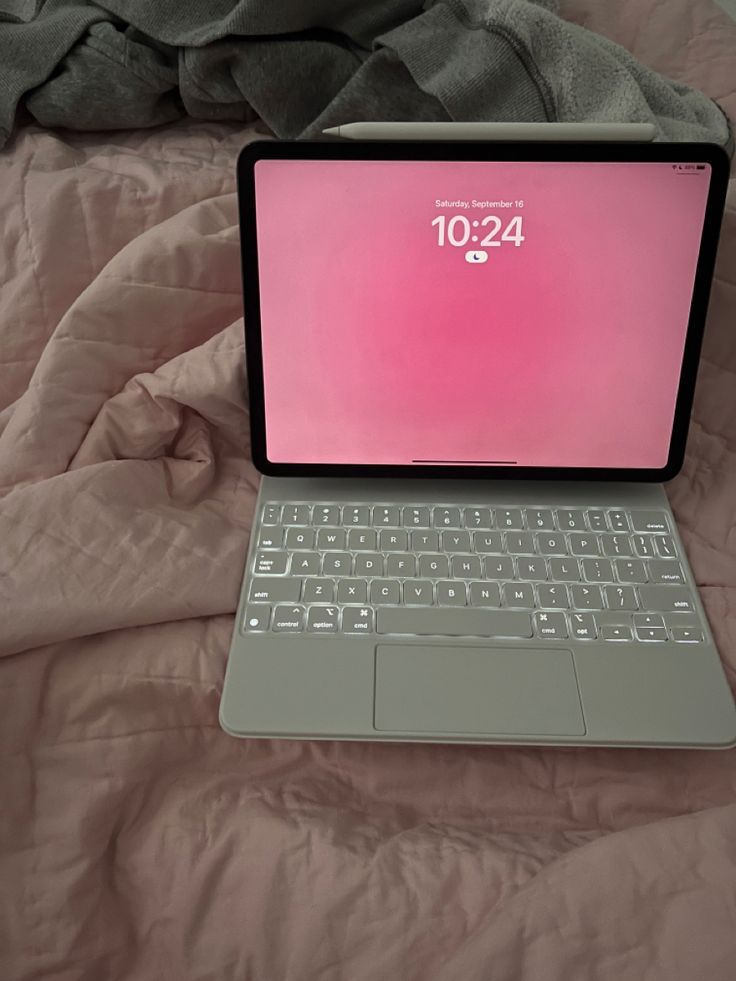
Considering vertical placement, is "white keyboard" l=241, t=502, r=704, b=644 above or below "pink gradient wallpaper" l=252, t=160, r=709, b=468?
below

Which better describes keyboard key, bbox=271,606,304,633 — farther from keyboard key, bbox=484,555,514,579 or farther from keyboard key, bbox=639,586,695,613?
keyboard key, bbox=639,586,695,613

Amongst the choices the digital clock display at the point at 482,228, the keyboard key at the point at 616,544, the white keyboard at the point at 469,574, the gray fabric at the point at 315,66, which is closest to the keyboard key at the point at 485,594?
the white keyboard at the point at 469,574

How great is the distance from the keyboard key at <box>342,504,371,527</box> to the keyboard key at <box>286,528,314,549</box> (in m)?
0.03

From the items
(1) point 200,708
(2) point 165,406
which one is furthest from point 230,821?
(2) point 165,406

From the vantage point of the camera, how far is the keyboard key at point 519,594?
0.65 metres

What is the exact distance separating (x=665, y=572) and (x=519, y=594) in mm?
123

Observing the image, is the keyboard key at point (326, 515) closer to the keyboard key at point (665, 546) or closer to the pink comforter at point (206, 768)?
the pink comforter at point (206, 768)

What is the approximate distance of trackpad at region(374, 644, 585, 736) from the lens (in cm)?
58

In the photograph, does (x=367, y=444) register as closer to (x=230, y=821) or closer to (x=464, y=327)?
(x=464, y=327)

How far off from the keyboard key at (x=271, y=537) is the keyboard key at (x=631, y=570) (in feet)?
0.88

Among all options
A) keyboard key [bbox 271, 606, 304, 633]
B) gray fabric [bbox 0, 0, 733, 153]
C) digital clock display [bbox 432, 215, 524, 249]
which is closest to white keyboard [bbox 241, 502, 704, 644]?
keyboard key [bbox 271, 606, 304, 633]

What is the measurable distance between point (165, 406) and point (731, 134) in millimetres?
626

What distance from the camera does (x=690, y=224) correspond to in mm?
653

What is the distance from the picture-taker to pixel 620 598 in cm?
66
